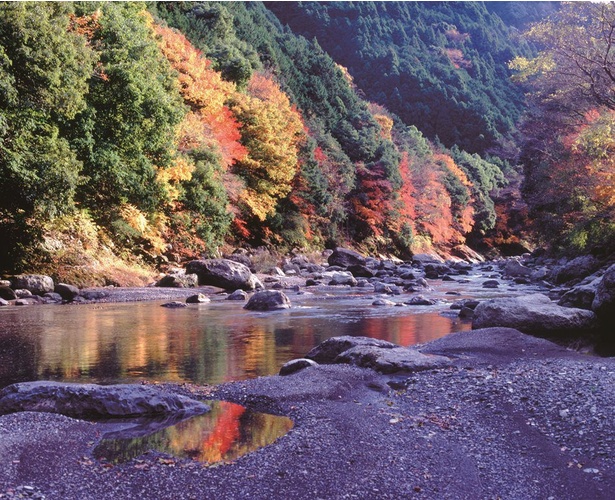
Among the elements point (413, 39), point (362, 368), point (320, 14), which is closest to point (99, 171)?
point (362, 368)

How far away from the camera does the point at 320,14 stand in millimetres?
92062

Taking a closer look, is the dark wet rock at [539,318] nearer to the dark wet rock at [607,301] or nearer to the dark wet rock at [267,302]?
the dark wet rock at [607,301]

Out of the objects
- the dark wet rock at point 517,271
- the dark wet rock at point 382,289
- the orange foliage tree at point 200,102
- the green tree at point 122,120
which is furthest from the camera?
the dark wet rock at point 517,271

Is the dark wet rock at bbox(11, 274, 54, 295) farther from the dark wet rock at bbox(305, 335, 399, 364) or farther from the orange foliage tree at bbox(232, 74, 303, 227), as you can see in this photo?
the orange foliage tree at bbox(232, 74, 303, 227)

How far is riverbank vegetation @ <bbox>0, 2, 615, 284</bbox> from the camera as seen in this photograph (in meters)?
17.4

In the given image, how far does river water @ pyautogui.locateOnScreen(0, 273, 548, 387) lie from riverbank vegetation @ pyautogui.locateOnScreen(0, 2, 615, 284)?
4.97 m

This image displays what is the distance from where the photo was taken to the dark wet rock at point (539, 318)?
1123 cm

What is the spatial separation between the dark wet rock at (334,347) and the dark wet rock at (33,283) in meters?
12.3

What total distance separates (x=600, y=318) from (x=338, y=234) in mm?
34614

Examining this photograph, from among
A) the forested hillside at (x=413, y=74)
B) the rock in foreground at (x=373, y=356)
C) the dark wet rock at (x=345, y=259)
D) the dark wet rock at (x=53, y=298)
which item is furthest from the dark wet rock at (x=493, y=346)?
the forested hillside at (x=413, y=74)

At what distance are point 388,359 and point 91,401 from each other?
4.18 meters

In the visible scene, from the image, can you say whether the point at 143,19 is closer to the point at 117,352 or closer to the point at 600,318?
the point at 117,352

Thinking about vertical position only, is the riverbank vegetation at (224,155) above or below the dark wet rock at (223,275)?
above

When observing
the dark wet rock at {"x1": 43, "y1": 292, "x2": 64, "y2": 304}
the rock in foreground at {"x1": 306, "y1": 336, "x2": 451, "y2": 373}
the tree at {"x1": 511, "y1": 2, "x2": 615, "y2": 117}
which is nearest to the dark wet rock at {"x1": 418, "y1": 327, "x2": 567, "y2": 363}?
the rock in foreground at {"x1": 306, "y1": 336, "x2": 451, "y2": 373}
